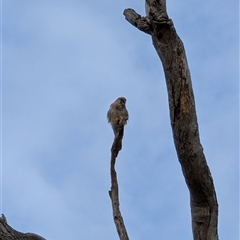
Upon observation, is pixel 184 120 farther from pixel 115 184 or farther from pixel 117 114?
pixel 115 184

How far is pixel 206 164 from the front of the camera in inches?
235

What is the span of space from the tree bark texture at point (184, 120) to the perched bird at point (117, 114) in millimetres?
505

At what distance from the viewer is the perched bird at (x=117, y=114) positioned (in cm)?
620

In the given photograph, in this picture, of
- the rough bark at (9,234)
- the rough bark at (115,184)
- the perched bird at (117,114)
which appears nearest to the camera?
the rough bark at (9,234)

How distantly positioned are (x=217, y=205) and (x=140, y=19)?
67.7 inches

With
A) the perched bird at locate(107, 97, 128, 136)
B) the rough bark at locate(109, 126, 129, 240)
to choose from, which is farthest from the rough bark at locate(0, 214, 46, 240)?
the perched bird at locate(107, 97, 128, 136)

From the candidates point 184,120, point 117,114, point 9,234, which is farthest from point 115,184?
point 9,234

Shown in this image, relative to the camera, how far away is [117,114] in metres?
6.23

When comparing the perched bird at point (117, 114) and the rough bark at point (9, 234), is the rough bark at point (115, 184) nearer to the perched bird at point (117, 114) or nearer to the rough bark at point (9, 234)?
the perched bird at point (117, 114)

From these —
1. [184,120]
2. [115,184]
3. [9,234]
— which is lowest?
[9,234]

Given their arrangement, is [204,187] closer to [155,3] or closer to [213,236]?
[213,236]

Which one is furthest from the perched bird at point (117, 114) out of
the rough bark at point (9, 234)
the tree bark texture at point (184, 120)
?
the rough bark at point (9, 234)

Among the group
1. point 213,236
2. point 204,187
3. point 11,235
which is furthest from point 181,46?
point 11,235

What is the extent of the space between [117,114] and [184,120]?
664 millimetres
